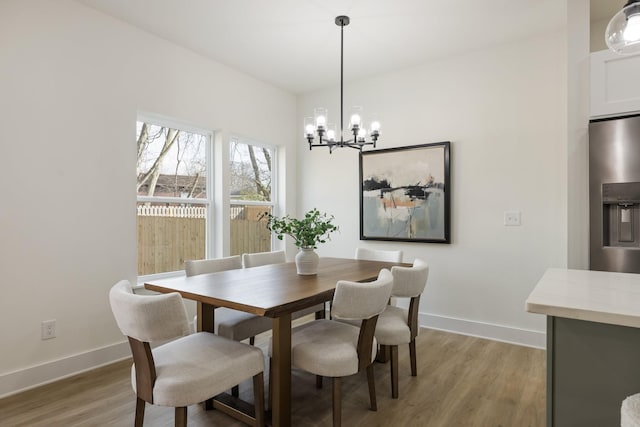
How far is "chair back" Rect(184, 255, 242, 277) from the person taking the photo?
2590 millimetres

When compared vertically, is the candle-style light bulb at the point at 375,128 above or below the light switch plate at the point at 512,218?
above

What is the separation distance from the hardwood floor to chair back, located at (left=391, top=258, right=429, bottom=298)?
672 mm

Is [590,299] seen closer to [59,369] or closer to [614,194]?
[614,194]

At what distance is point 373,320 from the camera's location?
190 centimetres

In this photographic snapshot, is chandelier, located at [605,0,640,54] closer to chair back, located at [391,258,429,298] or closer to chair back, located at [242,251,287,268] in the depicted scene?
chair back, located at [391,258,429,298]

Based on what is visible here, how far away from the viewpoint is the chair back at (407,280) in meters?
2.20

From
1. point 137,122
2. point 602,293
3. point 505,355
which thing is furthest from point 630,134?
point 137,122

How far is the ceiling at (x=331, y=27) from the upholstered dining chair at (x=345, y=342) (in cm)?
211

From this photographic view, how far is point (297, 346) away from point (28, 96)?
244 centimetres

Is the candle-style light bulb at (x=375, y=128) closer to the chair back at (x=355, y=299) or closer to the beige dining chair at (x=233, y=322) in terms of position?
the chair back at (x=355, y=299)

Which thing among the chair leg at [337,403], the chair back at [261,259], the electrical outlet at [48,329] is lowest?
the chair leg at [337,403]

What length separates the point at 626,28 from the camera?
1.38 m

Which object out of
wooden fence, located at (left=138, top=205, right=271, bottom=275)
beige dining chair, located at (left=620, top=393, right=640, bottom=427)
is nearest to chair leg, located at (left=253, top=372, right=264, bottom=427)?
beige dining chair, located at (left=620, top=393, right=640, bottom=427)

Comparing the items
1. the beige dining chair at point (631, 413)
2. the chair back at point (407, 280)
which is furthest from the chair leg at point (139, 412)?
the beige dining chair at point (631, 413)
